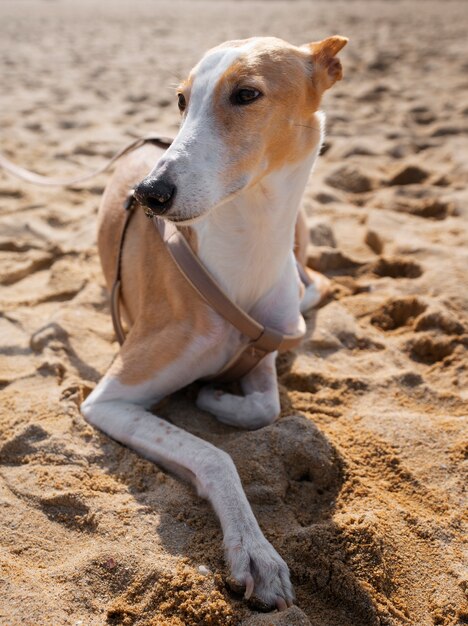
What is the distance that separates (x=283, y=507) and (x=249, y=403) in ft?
1.86

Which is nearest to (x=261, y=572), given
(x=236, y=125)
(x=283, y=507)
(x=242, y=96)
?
(x=283, y=507)

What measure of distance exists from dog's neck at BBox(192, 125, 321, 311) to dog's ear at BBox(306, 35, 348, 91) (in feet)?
0.82

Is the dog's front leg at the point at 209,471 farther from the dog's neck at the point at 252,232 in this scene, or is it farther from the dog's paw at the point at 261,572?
the dog's neck at the point at 252,232

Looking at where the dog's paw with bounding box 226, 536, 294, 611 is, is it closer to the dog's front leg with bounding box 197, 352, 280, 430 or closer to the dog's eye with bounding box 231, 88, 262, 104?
the dog's front leg with bounding box 197, 352, 280, 430

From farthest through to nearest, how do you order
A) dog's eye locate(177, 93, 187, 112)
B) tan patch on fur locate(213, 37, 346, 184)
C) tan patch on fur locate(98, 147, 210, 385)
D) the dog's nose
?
tan patch on fur locate(98, 147, 210, 385)
dog's eye locate(177, 93, 187, 112)
tan patch on fur locate(213, 37, 346, 184)
the dog's nose

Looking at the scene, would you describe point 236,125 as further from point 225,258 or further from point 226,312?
point 226,312

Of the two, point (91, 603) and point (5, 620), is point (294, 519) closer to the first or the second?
point (91, 603)

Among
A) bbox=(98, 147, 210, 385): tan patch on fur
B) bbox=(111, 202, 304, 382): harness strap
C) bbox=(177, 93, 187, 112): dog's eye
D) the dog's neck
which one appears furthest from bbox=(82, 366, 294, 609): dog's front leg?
bbox=(177, 93, 187, 112): dog's eye

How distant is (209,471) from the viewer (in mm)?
2363

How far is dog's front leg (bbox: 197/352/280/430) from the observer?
9.27ft

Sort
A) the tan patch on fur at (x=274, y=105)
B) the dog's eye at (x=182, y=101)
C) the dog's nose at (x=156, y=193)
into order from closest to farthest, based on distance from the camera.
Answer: the dog's nose at (x=156, y=193) → the tan patch on fur at (x=274, y=105) → the dog's eye at (x=182, y=101)

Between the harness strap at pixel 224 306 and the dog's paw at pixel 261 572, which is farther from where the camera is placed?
the harness strap at pixel 224 306

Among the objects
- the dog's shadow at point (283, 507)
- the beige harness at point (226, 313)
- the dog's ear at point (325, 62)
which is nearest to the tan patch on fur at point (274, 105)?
the dog's ear at point (325, 62)

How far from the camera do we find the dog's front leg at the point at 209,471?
2.05 m
